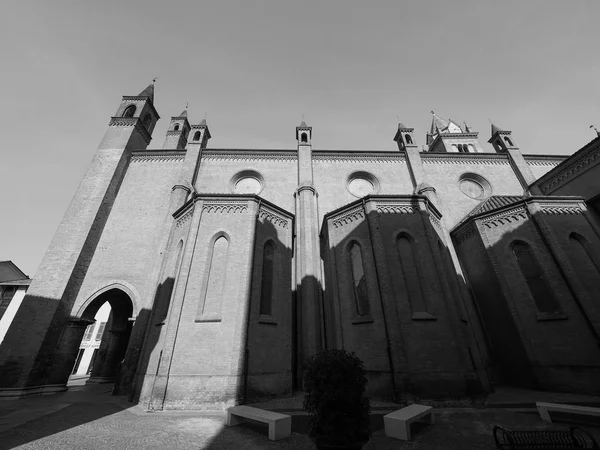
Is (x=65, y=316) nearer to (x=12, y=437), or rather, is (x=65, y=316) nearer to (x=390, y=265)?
(x=12, y=437)

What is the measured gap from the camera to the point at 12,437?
6395mm

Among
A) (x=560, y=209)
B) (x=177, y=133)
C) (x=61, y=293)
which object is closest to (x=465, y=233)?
(x=560, y=209)

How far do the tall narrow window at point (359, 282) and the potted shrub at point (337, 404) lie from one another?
6215 millimetres

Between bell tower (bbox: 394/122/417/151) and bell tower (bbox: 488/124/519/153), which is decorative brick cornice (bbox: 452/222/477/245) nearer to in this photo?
bell tower (bbox: 394/122/417/151)

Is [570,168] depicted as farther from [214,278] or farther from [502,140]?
[214,278]

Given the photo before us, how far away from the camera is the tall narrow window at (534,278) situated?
39.0 ft

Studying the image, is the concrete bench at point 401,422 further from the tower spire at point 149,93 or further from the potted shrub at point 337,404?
the tower spire at point 149,93

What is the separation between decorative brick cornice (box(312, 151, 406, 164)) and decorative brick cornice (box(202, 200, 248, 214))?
8.81 m

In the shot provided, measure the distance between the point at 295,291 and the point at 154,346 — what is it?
689 centimetres

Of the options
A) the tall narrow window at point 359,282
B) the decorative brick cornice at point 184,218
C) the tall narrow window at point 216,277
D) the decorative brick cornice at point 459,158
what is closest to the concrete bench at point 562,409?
the tall narrow window at point 359,282

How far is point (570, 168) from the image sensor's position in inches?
682

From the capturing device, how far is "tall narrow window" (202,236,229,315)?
10984 mm

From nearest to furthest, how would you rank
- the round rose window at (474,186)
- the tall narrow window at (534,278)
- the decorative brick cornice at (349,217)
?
the tall narrow window at (534,278), the decorative brick cornice at (349,217), the round rose window at (474,186)

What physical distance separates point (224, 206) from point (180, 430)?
29.4ft
